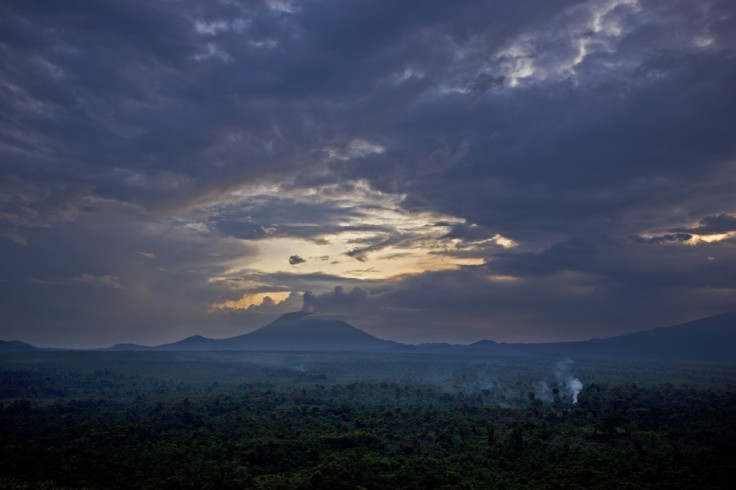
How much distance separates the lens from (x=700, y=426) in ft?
211

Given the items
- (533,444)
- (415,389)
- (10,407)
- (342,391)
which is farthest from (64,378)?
(533,444)

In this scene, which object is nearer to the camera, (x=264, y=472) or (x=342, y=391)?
(x=264, y=472)

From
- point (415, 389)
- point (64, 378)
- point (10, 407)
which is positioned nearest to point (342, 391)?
point (415, 389)

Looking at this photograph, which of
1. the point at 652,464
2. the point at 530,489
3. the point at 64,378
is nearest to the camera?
the point at 530,489

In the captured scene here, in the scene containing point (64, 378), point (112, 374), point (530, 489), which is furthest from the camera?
point (112, 374)

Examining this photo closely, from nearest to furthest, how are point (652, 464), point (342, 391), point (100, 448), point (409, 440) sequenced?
point (652, 464)
point (100, 448)
point (409, 440)
point (342, 391)

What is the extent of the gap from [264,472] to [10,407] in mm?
60418

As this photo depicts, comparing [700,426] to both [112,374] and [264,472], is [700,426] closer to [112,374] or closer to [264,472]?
[264,472]

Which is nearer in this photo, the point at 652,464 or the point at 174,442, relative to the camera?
the point at 652,464

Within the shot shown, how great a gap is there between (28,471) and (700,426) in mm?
78443

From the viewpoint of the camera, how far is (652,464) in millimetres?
48719

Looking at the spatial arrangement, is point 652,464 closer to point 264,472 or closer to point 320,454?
point 320,454

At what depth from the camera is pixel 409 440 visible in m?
62.2

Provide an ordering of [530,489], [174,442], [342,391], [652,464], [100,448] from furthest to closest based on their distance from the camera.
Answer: [342,391] < [174,442] < [100,448] < [652,464] < [530,489]
